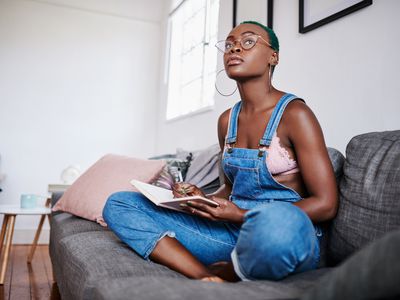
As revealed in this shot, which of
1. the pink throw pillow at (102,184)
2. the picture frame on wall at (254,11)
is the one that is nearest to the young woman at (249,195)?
the pink throw pillow at (102,184)

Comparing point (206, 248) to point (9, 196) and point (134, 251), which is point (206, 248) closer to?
point (134, 251)

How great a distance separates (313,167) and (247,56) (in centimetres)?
44

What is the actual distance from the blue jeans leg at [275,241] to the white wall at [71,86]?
11.5ft

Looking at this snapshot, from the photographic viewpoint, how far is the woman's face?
132 centimetres

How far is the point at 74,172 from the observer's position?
3.54m

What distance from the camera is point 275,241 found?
798mm

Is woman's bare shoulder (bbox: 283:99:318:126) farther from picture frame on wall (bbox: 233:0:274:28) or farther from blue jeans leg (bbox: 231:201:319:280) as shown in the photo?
picture frame on wall (bbox: 233:0:274:28)

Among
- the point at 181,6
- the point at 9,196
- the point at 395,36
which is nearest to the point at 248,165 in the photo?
the point at 395,36

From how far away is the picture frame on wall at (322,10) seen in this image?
1613 mm

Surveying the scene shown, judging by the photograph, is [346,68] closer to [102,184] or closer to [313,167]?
[313,167]

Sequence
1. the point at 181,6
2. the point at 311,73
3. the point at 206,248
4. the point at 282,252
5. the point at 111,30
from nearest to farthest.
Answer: the point at 282,252 < the point at 206,248 < the point at 311,73 < the point at 181,6 < the point at 111,30

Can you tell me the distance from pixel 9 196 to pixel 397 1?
3.73 m

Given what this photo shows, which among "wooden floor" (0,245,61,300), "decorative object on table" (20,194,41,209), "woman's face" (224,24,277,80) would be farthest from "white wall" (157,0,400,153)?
"decorative object on table" (20,194,41,209)

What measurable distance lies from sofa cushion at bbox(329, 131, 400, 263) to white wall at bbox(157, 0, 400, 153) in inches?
13.5
